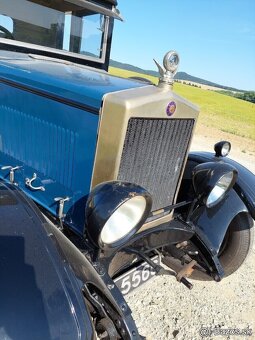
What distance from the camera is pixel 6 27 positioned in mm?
2639

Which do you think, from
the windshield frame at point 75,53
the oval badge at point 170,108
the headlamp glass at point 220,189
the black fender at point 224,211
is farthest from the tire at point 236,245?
the windshield frame at point 75,53

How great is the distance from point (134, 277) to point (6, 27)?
7.00ft

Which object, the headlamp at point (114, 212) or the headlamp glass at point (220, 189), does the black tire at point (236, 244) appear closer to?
the headlamp glass at point (220, 189)

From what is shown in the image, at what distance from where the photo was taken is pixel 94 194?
5.70 ft

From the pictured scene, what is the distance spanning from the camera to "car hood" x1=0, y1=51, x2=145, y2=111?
199cm

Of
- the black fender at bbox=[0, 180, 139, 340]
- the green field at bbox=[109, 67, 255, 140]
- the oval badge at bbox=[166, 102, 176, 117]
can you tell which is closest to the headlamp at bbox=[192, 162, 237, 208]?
the oval badge at bbox=[166, 102, 176, 117]

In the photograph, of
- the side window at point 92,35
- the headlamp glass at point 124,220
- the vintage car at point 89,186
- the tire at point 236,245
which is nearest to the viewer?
the vintage car at point 89,186

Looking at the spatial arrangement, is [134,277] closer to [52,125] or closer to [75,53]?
[52,125]

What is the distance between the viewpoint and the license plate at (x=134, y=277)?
2.17 metres

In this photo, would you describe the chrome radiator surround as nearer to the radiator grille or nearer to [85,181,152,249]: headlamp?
the radiator grille

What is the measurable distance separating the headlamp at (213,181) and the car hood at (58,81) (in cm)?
83

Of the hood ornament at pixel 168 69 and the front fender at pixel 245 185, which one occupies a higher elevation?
the hood ornament at pixel 168 69

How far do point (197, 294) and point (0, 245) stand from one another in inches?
86.1

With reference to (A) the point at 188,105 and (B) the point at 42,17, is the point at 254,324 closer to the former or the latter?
(A) the point at 188,105
